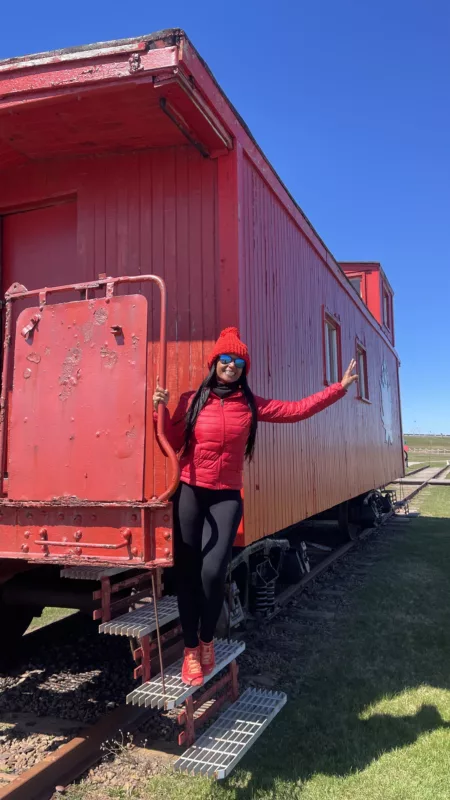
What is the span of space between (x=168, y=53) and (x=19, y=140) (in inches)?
57.0

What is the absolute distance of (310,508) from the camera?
5.98 metres

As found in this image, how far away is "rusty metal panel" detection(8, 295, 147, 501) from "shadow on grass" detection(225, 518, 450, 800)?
158 centimetres

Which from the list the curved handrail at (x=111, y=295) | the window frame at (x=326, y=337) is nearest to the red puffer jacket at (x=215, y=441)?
the curved handrail at (x=111, y=295)

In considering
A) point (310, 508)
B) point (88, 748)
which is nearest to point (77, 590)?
point (88, 748)

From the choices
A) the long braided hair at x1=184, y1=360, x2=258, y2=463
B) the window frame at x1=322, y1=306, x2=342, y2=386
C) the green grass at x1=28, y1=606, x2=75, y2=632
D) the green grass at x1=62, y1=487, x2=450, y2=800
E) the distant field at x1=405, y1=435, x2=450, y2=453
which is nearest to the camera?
the green grass at x1=62, y1=487, x2=450, y2=800

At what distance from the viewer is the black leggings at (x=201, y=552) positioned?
2968 mm

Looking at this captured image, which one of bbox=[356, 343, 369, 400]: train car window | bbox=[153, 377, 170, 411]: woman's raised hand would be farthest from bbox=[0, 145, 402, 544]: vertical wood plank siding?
bbox=[356, 343, 369, 400]: train car window

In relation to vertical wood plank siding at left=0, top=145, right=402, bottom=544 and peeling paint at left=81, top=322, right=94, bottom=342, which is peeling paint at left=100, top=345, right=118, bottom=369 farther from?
vertical wood plank siding at left=0, top=145, right=402, bottom=544

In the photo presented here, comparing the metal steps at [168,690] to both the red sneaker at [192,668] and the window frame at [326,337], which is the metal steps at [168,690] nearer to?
the red sneaker at [192,668]

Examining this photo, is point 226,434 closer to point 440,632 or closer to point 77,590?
point 77,590

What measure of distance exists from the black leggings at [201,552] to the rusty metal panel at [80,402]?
37 cm

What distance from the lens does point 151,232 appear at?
13.9 ft

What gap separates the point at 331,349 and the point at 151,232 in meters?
3.72

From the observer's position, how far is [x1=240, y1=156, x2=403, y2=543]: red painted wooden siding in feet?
14.1
